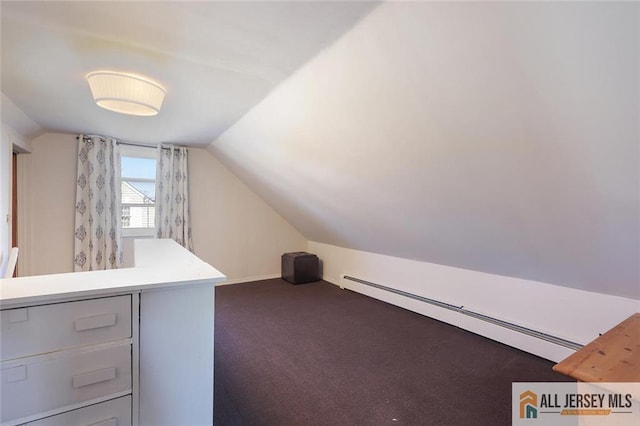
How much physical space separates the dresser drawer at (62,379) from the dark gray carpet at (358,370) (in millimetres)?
803

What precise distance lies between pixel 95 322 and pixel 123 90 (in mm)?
1495

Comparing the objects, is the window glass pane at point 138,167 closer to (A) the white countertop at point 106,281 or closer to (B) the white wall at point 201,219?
(B) the white wall at point 201,219

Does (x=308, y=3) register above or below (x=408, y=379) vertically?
above

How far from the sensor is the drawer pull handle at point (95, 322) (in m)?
1.13

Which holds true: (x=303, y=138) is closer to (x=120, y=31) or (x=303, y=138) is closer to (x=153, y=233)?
(x=120, y=31)

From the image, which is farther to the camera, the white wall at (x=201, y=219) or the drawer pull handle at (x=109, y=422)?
the white wall at (x=201, y=219)

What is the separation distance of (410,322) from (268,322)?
5.20 ft

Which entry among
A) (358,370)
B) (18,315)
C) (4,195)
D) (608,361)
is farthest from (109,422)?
(4,195)

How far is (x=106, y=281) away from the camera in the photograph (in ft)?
4.09

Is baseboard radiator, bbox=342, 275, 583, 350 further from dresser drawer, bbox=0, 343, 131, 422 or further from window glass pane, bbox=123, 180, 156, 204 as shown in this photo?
window glass pane, bbox=123, 180, 156, 204

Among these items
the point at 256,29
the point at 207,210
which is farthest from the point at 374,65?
the point at 207,210

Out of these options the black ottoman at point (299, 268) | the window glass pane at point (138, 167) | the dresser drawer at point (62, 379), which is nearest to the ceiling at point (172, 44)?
the dresser drawer at point (62, 379)

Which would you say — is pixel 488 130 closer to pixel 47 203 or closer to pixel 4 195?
pixel 4 195

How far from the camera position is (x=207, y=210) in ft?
15.2
